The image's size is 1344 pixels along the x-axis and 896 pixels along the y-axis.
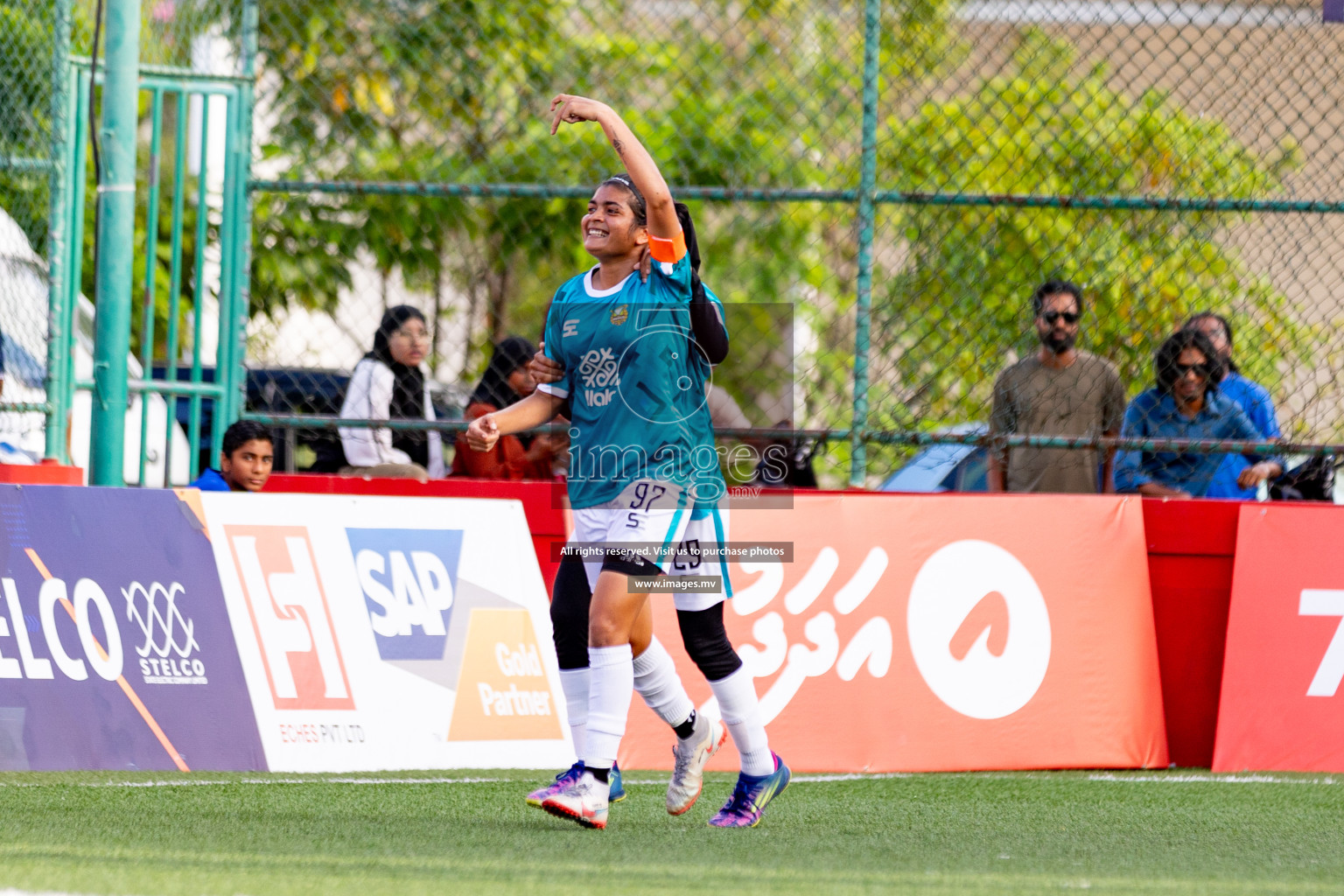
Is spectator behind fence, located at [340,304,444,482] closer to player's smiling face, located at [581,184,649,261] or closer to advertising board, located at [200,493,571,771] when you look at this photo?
advertising board, located at [200,493,571,771]

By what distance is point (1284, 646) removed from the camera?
6.84 meters

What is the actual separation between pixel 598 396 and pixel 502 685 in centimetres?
202

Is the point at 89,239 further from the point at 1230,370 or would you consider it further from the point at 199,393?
the point at 1230,370

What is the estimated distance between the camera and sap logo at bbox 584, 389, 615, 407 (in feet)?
16.2

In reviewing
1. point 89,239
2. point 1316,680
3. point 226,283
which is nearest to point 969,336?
point 1316,680

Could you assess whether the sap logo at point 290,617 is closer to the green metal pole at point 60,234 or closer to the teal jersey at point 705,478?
the green metal pole at point 60,234

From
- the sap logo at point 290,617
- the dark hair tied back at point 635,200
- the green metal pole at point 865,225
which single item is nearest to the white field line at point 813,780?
the sap logo at point 290,617

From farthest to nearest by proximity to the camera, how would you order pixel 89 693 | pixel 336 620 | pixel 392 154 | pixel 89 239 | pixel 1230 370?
pixel 392 154 < pixel 89 239 < pixel 1230 370 < pixel 336 620 < pixel 89 693

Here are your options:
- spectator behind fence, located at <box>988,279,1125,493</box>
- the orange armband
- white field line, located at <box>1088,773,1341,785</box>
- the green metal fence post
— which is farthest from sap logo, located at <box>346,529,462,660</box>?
white field line, located at <box>1088,773,1341,785</box>

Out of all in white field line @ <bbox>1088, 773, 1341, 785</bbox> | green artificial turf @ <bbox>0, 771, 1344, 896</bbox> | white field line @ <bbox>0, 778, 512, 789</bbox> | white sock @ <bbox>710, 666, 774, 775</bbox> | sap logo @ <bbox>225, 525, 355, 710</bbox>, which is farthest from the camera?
white field line @ <bbox>1088, 773, 1341, 785</bbox>

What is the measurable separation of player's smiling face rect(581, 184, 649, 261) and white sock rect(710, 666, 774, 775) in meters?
1.38

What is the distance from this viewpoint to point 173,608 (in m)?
6.17

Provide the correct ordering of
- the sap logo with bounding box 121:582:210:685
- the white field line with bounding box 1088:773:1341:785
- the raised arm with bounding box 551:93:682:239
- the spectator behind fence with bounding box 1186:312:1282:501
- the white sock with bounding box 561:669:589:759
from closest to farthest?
the raised arm with bounding box 551:93:682:239 → the white sock with bounding box 561:669:589:759 → the sap logo with bounding box 121:582:210:685 → the white field line with bounding box 1088:773:1341:785 → the spectator behind fence with bounding box 1186:312:1282:501

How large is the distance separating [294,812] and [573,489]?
4.38 ft
